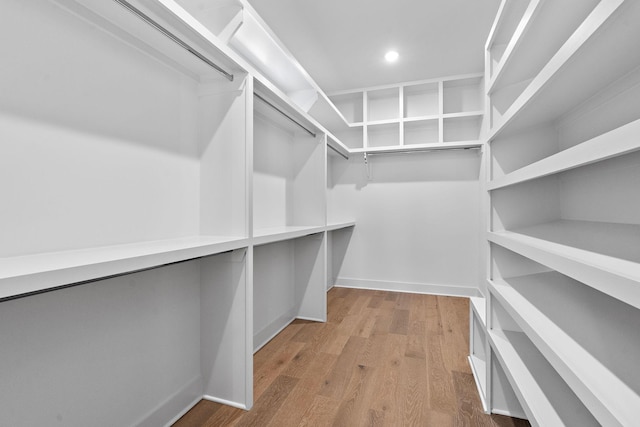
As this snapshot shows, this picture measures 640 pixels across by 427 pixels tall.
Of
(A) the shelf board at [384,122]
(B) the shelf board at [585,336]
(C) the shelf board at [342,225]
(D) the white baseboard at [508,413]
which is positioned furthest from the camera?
(A) the shelf board at [384,122]

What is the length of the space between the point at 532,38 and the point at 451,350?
6.09 feet

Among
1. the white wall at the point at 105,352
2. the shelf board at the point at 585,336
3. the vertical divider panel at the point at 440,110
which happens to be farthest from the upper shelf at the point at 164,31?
the vertical divider panel at the point at 440,110

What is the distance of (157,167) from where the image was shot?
129 centimetres

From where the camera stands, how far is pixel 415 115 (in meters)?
3.46

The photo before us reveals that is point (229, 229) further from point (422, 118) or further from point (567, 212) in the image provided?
point (422, 118)

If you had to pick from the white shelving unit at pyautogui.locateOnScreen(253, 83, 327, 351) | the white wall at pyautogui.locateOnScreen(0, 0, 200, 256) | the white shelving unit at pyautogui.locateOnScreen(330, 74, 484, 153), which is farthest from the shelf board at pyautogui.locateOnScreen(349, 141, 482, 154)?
the white wall at pyautogui.locateOnScreen(0, 0, 200, 256)

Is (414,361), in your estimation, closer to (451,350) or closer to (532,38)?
(451,350)

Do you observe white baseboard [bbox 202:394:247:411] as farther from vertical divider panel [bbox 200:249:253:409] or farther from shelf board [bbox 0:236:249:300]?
shelf board [bbox 0:236:249:300]

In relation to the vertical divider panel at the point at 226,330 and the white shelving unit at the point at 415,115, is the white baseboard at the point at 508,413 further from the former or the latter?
the white shelving unit at the point at 415,115

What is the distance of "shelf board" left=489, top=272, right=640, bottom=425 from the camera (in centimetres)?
58

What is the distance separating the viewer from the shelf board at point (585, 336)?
58 cm

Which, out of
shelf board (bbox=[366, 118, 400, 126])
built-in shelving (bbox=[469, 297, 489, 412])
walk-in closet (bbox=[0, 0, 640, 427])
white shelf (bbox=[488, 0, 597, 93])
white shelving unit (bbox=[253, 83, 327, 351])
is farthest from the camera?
shelf board (bbox=[366, 118, 400, 126])

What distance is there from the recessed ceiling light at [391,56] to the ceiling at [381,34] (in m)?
0.04

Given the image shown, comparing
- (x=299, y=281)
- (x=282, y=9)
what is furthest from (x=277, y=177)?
(x=282, y=9)
